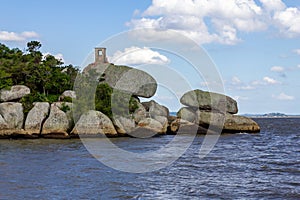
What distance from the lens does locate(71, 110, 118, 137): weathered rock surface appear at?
37125 millimetres

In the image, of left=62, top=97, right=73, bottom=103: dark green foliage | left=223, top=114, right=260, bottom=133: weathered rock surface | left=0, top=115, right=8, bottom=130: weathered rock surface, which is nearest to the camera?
left=0, top=115, right=8, bottom=130: weathered rock surface

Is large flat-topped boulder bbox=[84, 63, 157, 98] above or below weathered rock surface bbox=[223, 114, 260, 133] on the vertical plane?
above

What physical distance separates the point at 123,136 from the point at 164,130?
5789 mm

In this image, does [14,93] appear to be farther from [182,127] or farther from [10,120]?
[182,127]

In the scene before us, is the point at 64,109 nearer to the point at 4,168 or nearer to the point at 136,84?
the point at 136,84

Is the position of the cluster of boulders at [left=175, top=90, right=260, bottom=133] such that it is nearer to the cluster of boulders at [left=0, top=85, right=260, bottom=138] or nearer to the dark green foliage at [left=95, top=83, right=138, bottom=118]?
the cluster of boulders at [left=0, top=85, right=260, bottom=138]

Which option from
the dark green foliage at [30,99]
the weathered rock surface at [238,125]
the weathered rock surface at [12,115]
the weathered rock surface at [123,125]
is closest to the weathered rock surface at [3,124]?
the weathered rock surface at [12,115]

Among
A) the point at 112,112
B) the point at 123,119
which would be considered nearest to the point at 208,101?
the point at 123,119

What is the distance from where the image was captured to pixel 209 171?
767 inches

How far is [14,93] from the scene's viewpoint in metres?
39.8

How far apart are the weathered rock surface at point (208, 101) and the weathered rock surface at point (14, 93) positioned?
17.7 meters

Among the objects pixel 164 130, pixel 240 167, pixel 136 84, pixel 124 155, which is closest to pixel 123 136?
pixel 164 130

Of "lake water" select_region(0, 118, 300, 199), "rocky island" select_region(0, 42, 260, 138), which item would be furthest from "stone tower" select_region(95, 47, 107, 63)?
"lake water" select_region(0, 118, 300, 199)

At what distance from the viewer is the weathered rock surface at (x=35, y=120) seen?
36562 mm
